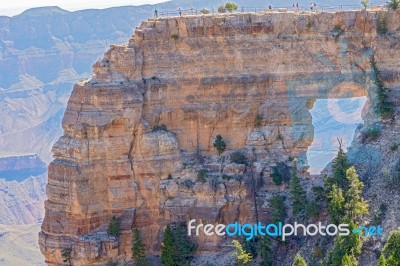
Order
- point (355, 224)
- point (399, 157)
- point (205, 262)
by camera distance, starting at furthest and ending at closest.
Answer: point (205, 262), point (399, 157), point (355, 224)

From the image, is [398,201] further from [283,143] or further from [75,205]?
[75,205]


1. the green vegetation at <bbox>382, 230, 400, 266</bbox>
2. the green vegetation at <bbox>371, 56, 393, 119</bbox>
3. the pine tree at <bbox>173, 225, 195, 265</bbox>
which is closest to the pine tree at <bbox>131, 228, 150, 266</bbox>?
A: the pine tree at <bbox>173, 225, 195, 265</bbox>

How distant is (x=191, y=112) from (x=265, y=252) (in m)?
14.7

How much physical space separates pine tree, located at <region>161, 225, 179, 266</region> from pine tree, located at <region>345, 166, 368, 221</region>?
15374 mm

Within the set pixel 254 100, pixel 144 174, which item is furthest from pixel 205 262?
pixel 254 100

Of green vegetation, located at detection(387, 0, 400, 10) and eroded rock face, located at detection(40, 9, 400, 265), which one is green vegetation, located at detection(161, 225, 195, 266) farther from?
green vegetation, located at detection(387, 0, 400, 10)

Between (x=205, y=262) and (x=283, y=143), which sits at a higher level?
(x=283, y=143)

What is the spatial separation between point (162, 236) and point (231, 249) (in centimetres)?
597

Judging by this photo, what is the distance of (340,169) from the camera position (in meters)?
67.6

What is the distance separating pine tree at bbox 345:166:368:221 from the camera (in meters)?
63.1

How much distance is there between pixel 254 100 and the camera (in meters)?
76.0

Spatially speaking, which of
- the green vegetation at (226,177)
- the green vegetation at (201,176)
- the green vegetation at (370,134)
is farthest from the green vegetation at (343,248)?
the green vegetation at (201,176)

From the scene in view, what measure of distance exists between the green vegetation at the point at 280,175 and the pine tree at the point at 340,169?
657 centimetres

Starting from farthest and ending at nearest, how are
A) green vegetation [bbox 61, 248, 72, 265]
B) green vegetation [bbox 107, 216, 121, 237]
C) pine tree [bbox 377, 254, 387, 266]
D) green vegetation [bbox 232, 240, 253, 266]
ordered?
green vegetation [bbox 61, 248, 72, 265]
green vegetation [bbox 107, 216, 121, 237]
green vegetation [bbox 232, 240, 253, 266]
pine tree [bbox 377, 254, 387, 266]
